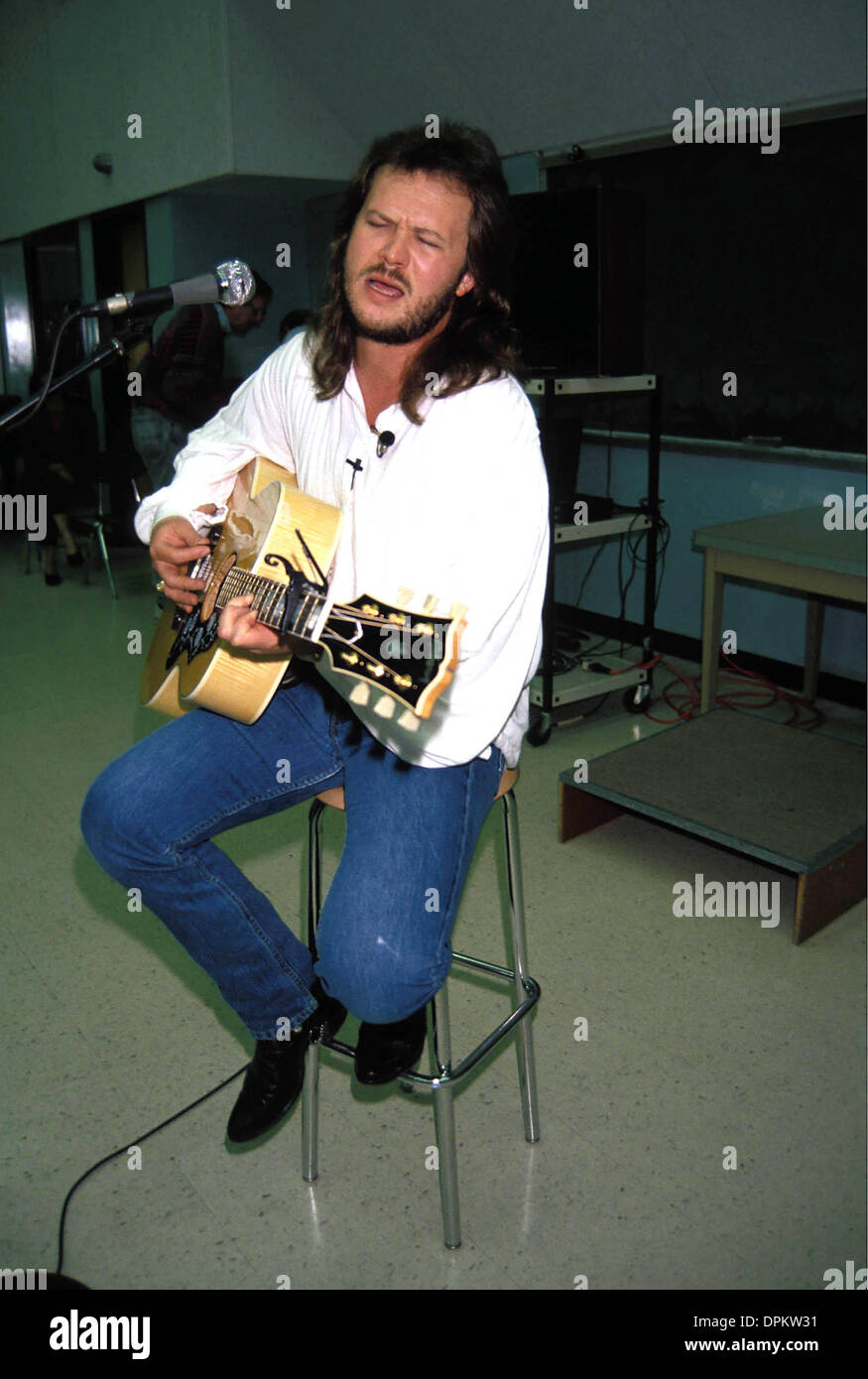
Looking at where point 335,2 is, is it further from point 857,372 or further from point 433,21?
point 857,372

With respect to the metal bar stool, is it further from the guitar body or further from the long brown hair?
the long brown hair

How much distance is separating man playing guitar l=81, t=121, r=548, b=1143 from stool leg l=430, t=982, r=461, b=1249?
0.17 ft

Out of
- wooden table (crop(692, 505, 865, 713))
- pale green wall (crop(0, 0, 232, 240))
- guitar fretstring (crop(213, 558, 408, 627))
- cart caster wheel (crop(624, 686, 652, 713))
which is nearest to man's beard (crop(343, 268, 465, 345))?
guitar fretstring (crop(213, 558, 408, 627))

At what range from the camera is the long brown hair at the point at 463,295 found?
4.89ft

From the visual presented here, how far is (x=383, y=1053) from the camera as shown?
1.42m

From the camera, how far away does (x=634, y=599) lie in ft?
13.8

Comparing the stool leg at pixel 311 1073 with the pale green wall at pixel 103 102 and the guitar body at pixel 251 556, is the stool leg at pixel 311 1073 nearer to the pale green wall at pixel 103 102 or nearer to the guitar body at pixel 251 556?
the guitar body at pixel 251 556

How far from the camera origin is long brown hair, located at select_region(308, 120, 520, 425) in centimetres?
149

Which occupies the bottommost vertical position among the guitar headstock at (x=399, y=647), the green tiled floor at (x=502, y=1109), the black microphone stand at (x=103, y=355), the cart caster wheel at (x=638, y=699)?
the green tiled floor at (x=502, y=1109)

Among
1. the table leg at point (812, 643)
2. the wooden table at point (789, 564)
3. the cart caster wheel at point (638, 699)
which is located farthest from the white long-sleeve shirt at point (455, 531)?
the table leg at point (812, 643)

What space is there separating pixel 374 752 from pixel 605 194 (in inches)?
Result: 88.7

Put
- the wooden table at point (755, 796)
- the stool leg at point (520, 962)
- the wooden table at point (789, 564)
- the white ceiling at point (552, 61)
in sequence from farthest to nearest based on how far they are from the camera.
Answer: the white ceiling at point (552, 61) → the wooden table at point (789, 564) → the wooden table at point (755, 796) → the stool leg at point (520, 962)

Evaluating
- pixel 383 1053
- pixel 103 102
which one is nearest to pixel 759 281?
pixel 383 1053
